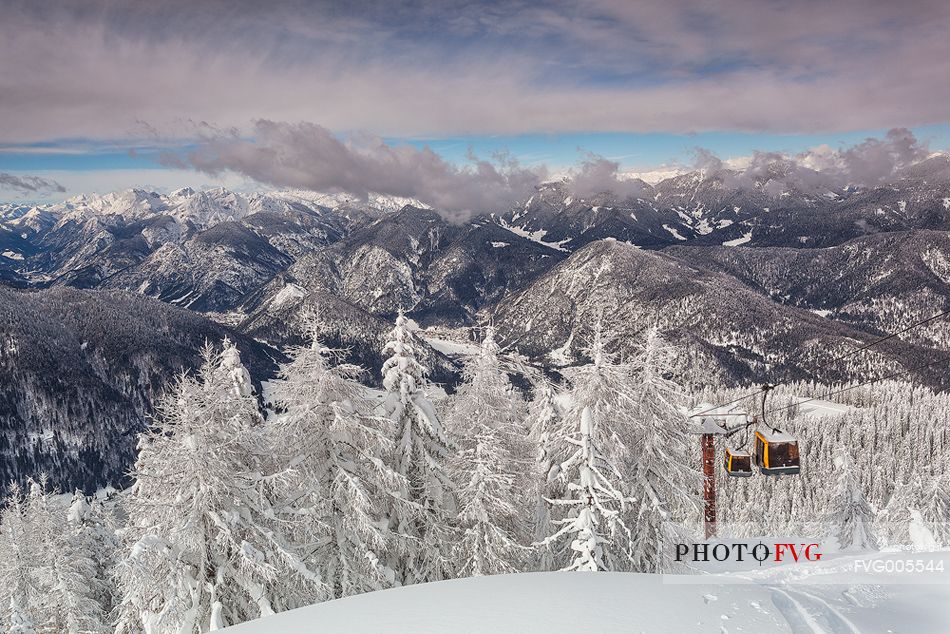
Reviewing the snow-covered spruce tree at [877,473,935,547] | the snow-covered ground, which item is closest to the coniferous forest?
the snow-covered ground

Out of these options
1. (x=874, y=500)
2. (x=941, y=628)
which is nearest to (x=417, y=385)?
(x=941, y=628)

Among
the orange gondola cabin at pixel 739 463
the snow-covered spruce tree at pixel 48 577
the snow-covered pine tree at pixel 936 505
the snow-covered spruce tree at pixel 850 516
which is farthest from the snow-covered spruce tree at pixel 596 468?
the snow-covered spruce tree at pixel 850 516

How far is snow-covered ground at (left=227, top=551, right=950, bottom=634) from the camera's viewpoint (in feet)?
31.3

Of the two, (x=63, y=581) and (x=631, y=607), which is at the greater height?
(x=631, y=607)

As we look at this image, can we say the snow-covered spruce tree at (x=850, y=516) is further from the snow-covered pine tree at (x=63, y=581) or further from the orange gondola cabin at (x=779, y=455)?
the snow-covered pine tree at (x=63, y=581)

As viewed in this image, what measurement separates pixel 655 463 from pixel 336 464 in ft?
38.6

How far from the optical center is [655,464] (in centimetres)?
1928

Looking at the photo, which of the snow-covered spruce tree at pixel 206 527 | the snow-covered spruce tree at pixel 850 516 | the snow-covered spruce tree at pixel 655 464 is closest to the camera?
the snow-covered spruce tree at pixel 206 527

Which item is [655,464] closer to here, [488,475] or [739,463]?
[739,463]

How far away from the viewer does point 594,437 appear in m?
17.6

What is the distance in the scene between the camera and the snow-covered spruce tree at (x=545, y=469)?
19.3 meters

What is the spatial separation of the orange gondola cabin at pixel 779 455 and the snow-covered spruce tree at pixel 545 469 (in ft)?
24.3

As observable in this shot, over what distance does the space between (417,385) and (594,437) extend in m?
6.55

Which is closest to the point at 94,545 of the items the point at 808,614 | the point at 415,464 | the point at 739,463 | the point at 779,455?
the point at 415,464
